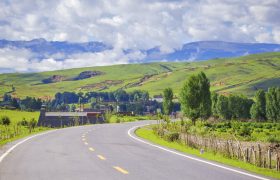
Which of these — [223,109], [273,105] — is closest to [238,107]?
[223,109]

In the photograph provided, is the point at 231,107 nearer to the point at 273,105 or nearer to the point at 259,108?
the point at 259,108

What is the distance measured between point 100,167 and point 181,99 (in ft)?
242

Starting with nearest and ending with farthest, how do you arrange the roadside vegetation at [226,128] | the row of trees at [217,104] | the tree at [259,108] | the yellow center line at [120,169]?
the yellow center line at [120,169] < the roadside vegetation at [226,128] < the row of trees at [217,104] < the tree at [259,108]

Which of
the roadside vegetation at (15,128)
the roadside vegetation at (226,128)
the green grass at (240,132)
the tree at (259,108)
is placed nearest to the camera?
the roadside vegetation at (226,128)

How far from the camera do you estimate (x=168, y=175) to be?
14.8m

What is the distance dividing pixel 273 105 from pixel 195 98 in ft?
160

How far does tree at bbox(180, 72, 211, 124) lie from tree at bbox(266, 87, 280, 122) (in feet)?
148

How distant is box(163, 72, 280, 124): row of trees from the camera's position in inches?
3511

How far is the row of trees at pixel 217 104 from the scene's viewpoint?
89188mm

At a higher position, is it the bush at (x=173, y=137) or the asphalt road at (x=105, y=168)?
the asphalt road at (x=105, y=168)

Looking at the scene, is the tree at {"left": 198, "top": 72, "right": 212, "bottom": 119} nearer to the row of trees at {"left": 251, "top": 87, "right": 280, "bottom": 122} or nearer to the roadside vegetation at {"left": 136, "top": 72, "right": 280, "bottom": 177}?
the roadside vegetation at {"left": 136, "top": 72, "right": 280, "bottom": 177}

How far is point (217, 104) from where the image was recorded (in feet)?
492

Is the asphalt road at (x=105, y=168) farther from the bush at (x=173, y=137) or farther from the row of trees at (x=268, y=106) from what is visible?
the row of trees at (x=268, y=106)

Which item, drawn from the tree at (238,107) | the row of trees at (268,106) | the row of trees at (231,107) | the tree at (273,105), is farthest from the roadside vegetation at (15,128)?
the tree at (238,107)
